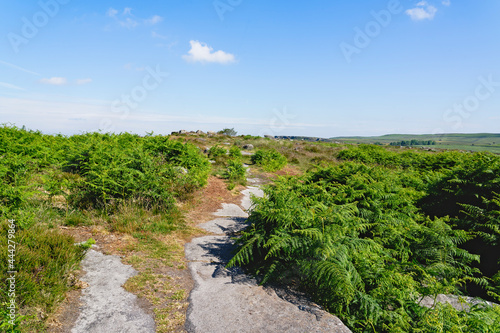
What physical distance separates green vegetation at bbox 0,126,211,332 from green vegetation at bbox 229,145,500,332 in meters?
2.37

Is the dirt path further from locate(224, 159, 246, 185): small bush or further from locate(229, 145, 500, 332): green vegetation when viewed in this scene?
locate(224, 159, 246, 185): small bush

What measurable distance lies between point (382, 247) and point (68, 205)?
693 centimetres

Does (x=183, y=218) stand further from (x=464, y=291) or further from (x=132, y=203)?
(x=464, y=291)

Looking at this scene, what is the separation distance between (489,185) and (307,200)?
15.3ft

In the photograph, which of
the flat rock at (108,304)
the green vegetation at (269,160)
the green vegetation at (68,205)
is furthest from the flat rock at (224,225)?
the green vegetation at (269,160)

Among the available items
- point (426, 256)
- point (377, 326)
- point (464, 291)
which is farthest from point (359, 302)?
point (464, 291)

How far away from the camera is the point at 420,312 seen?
3318mm

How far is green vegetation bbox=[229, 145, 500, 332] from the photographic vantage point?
10.8 ft

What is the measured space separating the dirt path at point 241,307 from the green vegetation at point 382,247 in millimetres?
267

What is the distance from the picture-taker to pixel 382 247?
4.63 meters

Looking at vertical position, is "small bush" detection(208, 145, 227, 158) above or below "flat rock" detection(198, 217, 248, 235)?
above

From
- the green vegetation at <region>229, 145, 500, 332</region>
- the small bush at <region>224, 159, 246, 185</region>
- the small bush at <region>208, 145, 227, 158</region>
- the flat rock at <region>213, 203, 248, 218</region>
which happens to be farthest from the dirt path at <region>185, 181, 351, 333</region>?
the small bush at <region>208, 145, 227, 158</region>

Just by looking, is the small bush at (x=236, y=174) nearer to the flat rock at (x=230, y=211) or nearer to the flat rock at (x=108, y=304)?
the flat rock at (x=230, y=211)

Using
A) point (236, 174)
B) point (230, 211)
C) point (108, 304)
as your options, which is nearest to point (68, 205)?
point (108, 304)
